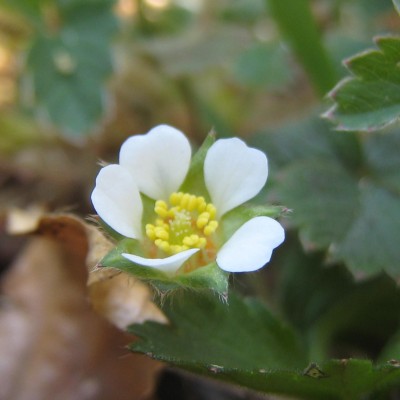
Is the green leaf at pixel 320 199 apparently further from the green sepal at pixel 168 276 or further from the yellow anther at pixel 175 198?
the green sepal at pixel 168 276

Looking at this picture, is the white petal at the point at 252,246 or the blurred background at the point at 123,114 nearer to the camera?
the white petal at the point at 252,246

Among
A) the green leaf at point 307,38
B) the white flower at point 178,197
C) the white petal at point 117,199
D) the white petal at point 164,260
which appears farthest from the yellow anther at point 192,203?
the green leaf at point 307,38

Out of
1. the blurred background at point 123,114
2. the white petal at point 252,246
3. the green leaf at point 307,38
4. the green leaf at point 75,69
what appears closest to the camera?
the white petal at point 252,246

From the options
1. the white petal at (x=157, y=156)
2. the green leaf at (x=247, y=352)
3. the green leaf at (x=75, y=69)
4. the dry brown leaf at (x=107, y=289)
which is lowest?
the green leaf at (x=247, y=352)

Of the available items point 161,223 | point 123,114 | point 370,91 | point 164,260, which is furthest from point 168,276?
point 123,114

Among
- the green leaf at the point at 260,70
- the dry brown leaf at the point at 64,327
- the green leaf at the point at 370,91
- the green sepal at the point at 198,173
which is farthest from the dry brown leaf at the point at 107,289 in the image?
the green leaf at the point at 260,70

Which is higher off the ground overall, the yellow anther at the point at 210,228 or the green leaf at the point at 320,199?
the yellow anther at the point at 210,228

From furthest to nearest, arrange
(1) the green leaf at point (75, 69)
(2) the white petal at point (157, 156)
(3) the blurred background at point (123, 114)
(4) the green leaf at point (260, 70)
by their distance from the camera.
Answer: (4) the green leaf at point (260, 70)
(1) the green leaf at point (75, 69)
(3) the blurred background at point (123, 114)
(2) the white petal at point (157, 156)
